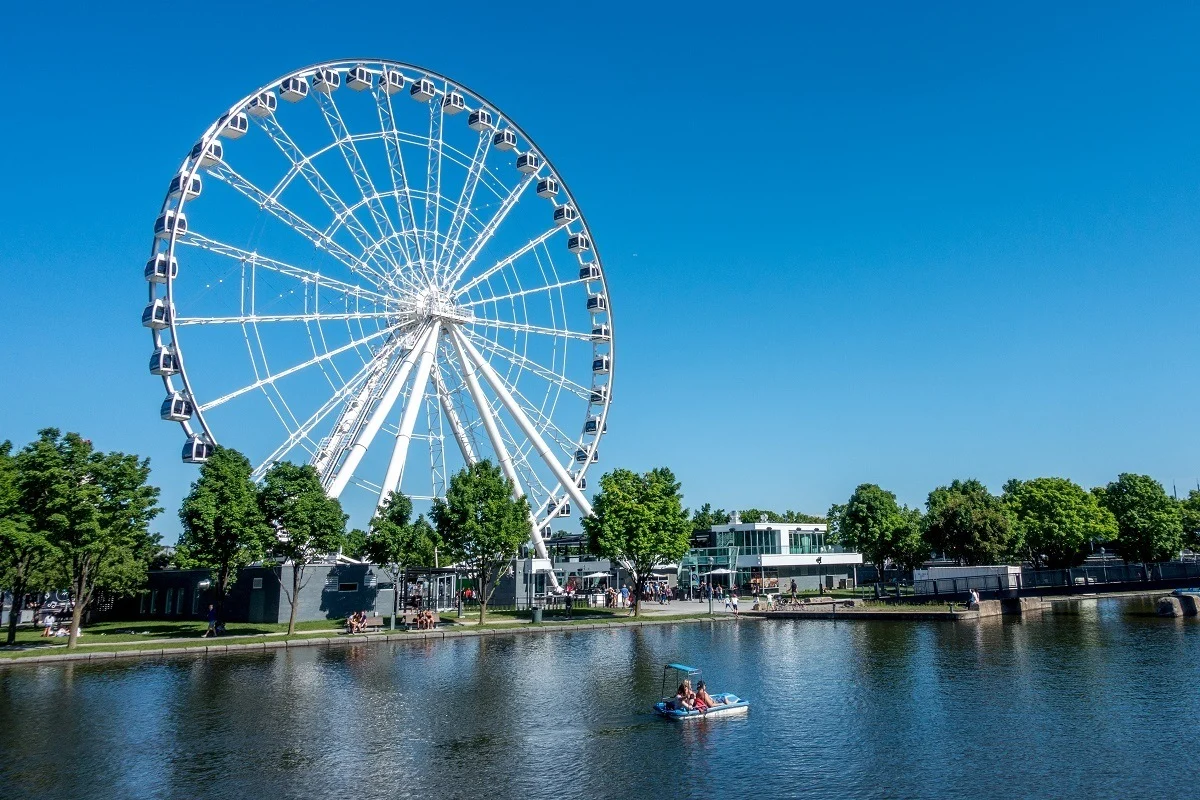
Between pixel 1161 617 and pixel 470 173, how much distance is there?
5813 cm

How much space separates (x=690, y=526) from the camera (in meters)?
70.4

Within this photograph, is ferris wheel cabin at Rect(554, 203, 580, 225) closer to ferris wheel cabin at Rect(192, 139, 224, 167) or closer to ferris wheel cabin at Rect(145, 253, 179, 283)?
ferris wheel cabin at Rect(192, 139, 224, 167)

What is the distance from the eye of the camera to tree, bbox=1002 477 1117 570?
Result: 337 ft

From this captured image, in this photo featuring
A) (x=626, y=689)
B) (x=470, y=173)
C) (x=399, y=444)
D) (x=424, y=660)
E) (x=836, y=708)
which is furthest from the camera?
(x=470, y=173)

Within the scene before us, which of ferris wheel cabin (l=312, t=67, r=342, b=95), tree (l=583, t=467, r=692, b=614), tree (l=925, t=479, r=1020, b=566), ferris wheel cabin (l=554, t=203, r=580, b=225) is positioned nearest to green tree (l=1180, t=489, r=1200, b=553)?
tree (l=925, t=479, r=1020, b=566)

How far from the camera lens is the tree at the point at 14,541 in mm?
42969

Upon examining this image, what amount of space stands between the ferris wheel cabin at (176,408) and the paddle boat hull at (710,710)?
3557 cm

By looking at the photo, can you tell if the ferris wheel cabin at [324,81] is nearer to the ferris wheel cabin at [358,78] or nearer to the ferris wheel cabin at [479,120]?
the ferris wheel cabin at [358,78]

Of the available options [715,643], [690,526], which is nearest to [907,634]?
[715,643]

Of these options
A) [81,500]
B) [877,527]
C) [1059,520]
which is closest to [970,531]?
[877,527]

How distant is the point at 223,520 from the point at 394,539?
11951mm

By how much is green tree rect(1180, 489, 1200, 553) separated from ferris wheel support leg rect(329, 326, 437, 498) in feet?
322

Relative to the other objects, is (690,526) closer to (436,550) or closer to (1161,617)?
(436,550)

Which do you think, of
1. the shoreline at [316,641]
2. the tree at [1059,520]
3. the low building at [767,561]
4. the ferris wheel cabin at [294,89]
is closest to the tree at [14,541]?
the shoreline at [316,641]
